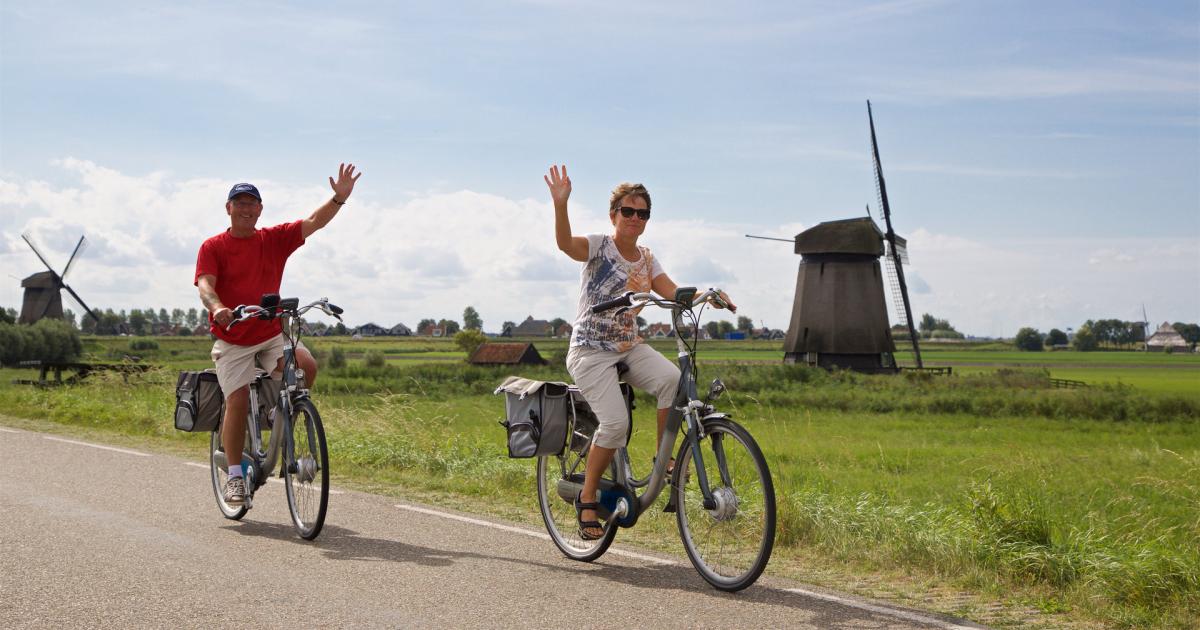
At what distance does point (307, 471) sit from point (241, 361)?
1.03 meters

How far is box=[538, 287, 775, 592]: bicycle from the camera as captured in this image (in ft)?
15.7

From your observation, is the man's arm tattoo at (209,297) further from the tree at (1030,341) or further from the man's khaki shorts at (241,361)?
the tree at (1030,341)

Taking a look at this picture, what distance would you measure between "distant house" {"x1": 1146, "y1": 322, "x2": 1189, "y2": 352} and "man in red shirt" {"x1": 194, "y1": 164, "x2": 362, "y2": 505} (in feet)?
553

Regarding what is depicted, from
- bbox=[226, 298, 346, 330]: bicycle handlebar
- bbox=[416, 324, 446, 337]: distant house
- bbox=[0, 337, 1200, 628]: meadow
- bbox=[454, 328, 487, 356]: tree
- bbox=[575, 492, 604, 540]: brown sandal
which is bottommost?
bbox=[0, 337, 1200, 628]: meadow

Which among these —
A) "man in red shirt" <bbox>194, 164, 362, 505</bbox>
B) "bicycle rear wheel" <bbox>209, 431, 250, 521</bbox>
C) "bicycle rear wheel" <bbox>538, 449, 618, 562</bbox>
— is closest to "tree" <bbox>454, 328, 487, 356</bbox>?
"bicycle rear wheel" <bbox>209, 431, 250, 521</bbox>

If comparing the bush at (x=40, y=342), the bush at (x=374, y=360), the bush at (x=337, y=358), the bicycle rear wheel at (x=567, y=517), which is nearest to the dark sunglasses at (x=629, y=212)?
the bicycle rear wheel at (x=567, y=517)

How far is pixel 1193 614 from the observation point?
187 inches

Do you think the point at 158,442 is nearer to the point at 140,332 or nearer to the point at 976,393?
the point at 976,393

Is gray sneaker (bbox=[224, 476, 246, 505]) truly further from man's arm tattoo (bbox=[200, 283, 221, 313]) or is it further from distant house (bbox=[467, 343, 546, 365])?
distant house (bbox=[467, 343, 546, 365])

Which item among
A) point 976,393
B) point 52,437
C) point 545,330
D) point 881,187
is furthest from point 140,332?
point 52,437

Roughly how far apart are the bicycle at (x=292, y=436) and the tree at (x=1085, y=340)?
15561 centimetres

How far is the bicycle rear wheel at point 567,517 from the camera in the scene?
18.2 ft

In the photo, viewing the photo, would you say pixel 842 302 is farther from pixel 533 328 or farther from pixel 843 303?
pixel 533 328

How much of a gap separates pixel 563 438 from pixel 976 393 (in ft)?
127
